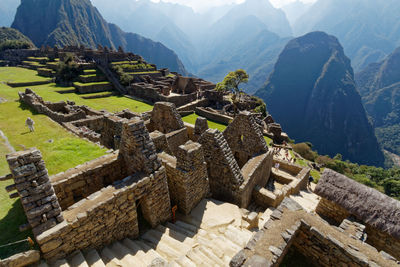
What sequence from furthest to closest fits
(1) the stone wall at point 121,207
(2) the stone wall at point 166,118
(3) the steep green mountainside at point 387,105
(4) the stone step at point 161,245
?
(3) the steep green mountainside at point 387,105 < (2) the stone wall at point 166,118 < (4) the stone step at point 161,245 < (1) the stone wall at point 121,207

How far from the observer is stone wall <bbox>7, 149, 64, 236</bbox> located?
4.64 m

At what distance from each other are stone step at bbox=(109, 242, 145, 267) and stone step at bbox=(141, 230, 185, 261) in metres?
0.84

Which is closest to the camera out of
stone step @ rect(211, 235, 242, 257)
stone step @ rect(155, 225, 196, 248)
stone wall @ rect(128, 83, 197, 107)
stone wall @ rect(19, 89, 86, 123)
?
stone step @ rect(211, 235, 242, 257)

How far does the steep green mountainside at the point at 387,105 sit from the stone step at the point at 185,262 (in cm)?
18674

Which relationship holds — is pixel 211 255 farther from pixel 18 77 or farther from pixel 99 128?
pixel 18 77

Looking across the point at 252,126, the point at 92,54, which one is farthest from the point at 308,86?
the point at 252,126

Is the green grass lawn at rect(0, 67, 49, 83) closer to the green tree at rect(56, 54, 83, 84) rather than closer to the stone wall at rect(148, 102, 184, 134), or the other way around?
the green tree at rect(56, 54, 83, 84)

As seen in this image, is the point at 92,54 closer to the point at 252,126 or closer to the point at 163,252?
the point at 252,126

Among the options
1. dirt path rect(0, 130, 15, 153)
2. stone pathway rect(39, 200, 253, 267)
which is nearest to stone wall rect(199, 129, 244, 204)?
stone pathway rect(39, 200, 253, 267)

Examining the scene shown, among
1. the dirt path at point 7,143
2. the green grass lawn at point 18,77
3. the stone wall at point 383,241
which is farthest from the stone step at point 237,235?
the green grass lawn at point 18,77

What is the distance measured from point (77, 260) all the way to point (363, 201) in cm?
1113

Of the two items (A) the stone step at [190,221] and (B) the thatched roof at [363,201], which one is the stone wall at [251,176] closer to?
(A) the stone step at [190,221]

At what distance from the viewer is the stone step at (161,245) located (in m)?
6.17

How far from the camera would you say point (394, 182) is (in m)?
35.4
